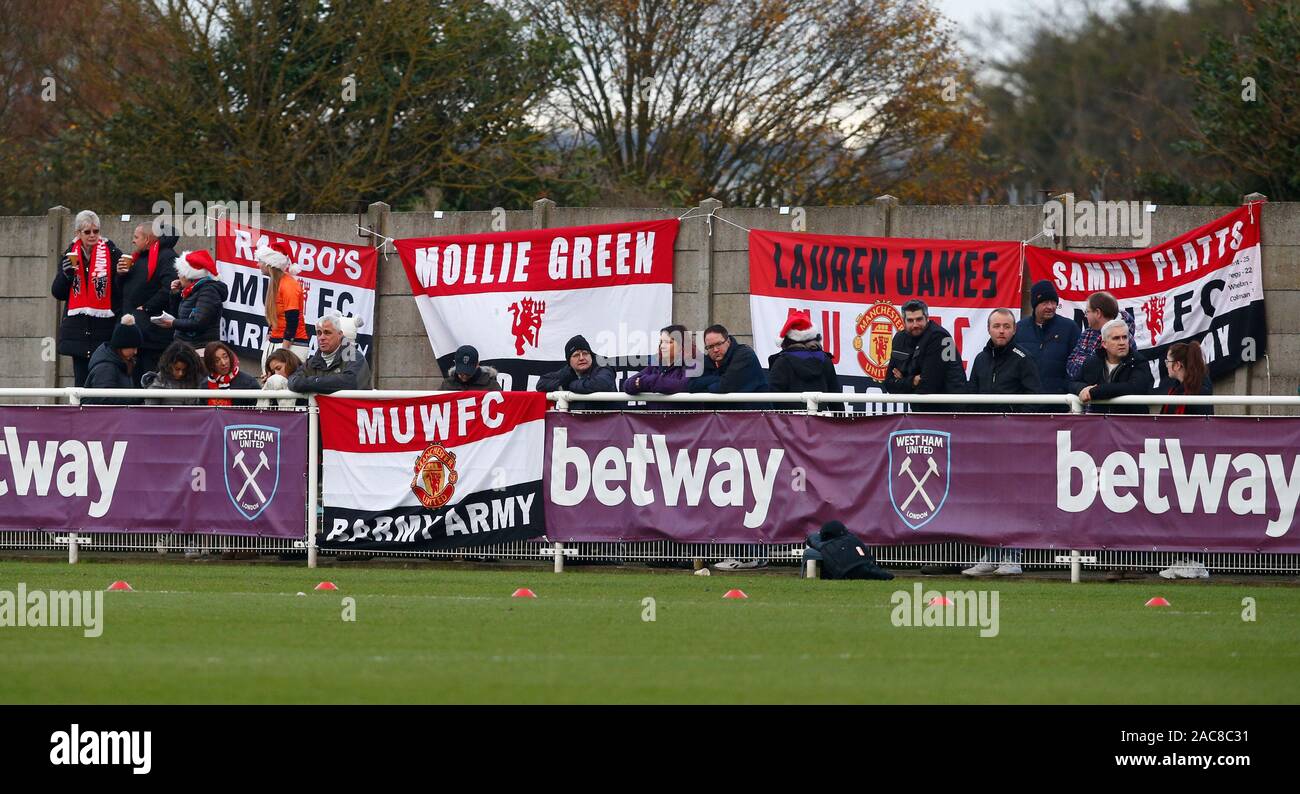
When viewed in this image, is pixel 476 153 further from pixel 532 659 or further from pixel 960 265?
pixel 532 659

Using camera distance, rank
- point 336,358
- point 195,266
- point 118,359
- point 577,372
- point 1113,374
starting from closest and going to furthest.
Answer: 1. point 1113,374
2. point 336,358
3. point 577,372
4. point 118,359
5. point 195,266

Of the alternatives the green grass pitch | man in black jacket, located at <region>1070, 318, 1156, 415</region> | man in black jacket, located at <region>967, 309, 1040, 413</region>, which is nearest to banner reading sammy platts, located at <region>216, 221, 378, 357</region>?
the green grass pitch

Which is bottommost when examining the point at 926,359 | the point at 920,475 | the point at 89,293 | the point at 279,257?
the point at 920,475

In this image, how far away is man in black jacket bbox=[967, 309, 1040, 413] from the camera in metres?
15.4

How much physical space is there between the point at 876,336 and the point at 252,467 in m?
6.26

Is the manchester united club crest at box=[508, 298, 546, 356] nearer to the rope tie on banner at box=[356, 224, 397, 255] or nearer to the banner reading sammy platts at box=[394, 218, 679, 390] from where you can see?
the banner reading sammy platts at box=[394, 218, 679, 390]

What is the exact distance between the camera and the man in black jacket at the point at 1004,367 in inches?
606

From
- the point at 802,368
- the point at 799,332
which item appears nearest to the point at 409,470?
the point at 802,368

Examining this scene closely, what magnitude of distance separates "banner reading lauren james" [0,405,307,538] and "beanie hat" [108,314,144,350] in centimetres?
168

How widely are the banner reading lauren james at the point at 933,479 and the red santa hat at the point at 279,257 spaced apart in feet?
16.7

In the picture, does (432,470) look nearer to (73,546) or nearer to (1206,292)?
(73,546)

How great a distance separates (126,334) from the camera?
1773 centimetres

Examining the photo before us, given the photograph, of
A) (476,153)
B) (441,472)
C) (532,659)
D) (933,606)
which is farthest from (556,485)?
(476,153)

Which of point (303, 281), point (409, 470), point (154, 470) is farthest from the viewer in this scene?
point (303, 281)
